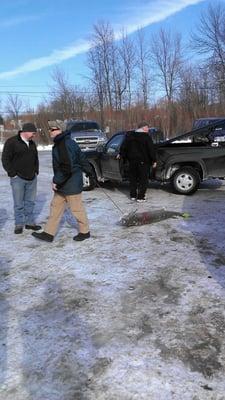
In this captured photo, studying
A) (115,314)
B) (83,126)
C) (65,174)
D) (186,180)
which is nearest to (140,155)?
(186,180)

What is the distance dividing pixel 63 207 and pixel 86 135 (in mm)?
14823

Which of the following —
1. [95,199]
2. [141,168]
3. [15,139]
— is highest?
[15,139]

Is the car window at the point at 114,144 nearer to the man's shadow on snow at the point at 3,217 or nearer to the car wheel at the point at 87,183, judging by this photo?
the car wheel at the point at 87,183

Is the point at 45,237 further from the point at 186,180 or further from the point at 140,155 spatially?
the point at 186,180

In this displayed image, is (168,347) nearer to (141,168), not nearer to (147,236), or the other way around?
(147,236)

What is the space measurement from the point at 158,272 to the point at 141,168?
4.88 m

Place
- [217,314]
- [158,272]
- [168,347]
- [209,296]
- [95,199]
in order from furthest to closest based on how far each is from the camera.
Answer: [95,199] → [158,272] → [209,296] → [217,314] → [168,347]

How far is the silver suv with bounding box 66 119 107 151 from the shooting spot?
834 inches

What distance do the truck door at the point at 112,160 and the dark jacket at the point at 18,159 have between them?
3.82 meters

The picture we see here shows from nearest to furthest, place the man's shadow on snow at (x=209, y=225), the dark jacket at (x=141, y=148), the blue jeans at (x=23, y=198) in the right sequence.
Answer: the man's shadow on snow at (x=209, y=225), the blue jeans at (x=23, y=198), the dark jacket at (x=141, y=148)

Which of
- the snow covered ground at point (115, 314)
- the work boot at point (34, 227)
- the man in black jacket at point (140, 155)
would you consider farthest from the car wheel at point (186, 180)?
the work boot at point (34, 227)

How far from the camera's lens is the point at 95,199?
11031 millimetres

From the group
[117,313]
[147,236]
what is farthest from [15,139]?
[117,313]

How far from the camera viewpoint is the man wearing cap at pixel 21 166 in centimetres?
760
